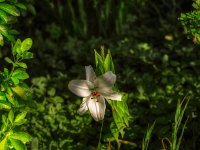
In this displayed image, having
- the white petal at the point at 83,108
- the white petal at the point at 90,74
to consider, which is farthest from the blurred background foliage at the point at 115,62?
the white petal at the point at 90,74

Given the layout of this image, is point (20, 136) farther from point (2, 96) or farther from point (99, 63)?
point (99, 63)

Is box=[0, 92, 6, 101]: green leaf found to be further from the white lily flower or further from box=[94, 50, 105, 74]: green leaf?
box=[94, 50, 105, 74]: green leaf

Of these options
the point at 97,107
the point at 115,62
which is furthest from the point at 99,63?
the point at 115,62

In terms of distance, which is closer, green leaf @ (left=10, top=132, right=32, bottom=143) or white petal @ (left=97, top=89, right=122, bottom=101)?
green leaf @ (left=10, top=132, right=32, bottom=143)

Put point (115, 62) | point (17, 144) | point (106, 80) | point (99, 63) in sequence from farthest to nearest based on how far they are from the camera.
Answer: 1. point (115, 62)
2. point (99, 63)
3. point (106, 80)
4. point (17, 144)

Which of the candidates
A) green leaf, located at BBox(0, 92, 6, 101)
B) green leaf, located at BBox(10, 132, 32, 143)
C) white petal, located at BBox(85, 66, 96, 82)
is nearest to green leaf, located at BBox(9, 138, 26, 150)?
green leaf, located at BBox(10, 132, 32, 143)

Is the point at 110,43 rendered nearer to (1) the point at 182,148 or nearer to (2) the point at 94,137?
(2) the point at 94,137
